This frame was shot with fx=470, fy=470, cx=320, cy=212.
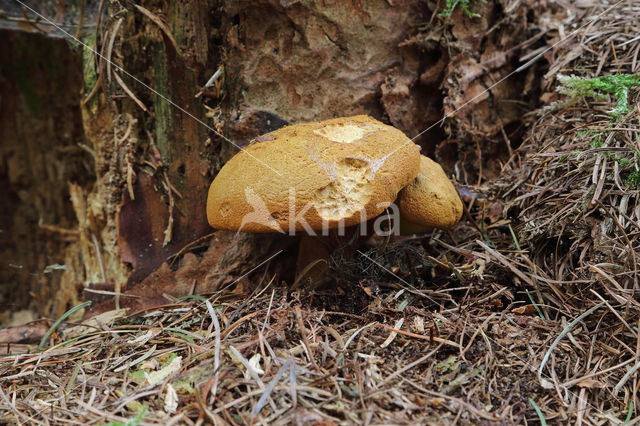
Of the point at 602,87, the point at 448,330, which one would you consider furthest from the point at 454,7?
the point at 448,330

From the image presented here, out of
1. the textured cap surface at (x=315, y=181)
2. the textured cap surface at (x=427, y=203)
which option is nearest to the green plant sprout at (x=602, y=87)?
the textured cap surface at (x=427, y=203)

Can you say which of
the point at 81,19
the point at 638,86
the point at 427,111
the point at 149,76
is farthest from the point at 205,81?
the point at 638,86

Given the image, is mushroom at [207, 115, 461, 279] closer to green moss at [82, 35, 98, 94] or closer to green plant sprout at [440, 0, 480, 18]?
green plant sprout at [440, 0, 480, 18]

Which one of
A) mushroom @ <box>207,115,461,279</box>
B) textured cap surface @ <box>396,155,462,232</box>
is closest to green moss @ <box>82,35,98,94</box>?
mushroom @ <box>207,115,461,279</box>

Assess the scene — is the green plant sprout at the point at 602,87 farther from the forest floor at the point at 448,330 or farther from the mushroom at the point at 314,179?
the mushroom at the point at 314,179

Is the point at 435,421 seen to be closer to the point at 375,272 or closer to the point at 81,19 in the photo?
the point at 375,272

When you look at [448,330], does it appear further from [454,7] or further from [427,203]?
[454,7]
